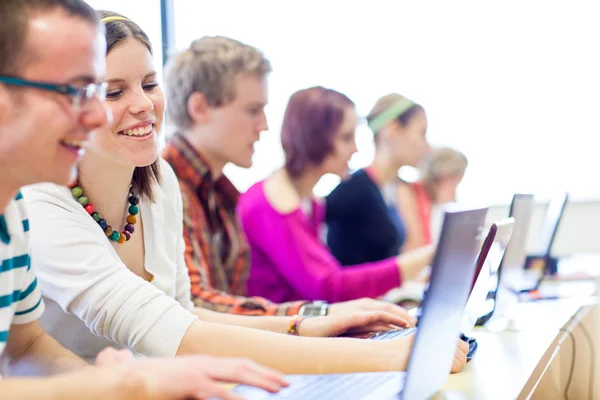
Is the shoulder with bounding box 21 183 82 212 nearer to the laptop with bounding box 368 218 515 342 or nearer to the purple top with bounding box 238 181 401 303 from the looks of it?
the laptop with bounding box 368 218 515 342

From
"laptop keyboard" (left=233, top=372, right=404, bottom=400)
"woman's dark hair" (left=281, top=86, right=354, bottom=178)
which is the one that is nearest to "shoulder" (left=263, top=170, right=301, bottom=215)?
"woman's dark hair" (left=281, top=86, right=354, bottom=178)

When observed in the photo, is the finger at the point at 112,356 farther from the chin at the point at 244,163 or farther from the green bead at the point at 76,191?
the chin at the point at 244,163

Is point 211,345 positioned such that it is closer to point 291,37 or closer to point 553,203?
point 553,203

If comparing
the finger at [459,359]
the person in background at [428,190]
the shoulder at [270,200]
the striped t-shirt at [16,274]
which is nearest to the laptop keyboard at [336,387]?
the finger at [459,359]

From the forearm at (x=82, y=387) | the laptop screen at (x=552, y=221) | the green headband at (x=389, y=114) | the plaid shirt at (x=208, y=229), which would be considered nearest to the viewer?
the forearm at (x=82, y=387)

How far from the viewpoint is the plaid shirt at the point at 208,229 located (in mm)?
1757

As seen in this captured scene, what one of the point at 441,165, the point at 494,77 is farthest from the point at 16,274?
the point at 494,77

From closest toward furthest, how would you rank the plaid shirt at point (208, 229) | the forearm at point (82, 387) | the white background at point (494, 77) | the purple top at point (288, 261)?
the forearm at point (82, 387)
the plaid shirt at point (208, 229)
the purple top at point (288, 261)
the white background at point (494, 77)

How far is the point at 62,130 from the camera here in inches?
33.3

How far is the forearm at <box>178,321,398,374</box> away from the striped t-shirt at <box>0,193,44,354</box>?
0.24 metres

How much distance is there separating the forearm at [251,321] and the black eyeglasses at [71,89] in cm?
70

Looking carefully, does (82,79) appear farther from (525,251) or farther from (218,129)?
(525,251)

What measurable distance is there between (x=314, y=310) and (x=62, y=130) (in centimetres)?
83

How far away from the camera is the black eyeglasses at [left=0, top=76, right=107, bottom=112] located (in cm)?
82
